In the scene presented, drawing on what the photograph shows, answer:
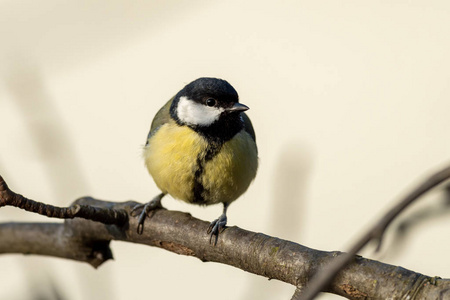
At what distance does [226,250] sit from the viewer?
126 cm

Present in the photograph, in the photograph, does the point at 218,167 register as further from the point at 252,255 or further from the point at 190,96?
the point at 252,255

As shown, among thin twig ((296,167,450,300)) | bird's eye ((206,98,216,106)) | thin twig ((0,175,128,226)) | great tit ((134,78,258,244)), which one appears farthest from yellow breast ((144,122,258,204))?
thin twig ((296,167,450,300))

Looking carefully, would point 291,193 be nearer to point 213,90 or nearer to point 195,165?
point 195,165

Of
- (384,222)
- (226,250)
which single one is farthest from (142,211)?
(384,222)

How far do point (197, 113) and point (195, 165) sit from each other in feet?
0.63

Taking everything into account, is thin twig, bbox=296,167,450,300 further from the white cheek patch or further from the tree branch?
the white cheek patch

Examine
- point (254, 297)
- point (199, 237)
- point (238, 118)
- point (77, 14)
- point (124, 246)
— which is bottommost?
point (124, 246)

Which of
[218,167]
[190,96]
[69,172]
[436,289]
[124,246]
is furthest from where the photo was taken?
[124,246]

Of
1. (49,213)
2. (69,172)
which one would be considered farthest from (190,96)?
(49,213)

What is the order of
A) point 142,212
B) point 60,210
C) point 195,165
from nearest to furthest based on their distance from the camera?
point 60,210 < point 142,212 < point 195,165

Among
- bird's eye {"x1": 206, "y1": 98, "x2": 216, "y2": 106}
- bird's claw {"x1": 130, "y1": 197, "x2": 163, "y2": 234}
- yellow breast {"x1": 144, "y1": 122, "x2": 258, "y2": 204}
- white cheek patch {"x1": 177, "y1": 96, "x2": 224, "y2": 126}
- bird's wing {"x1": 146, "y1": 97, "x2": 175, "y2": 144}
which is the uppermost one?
bird's eye {"x1": 206, "y1": 98, "x2": 216, "y2": 106}

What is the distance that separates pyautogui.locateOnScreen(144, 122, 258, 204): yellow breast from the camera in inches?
64.7

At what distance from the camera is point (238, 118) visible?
178cm

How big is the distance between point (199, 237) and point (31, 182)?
1.72 meters
